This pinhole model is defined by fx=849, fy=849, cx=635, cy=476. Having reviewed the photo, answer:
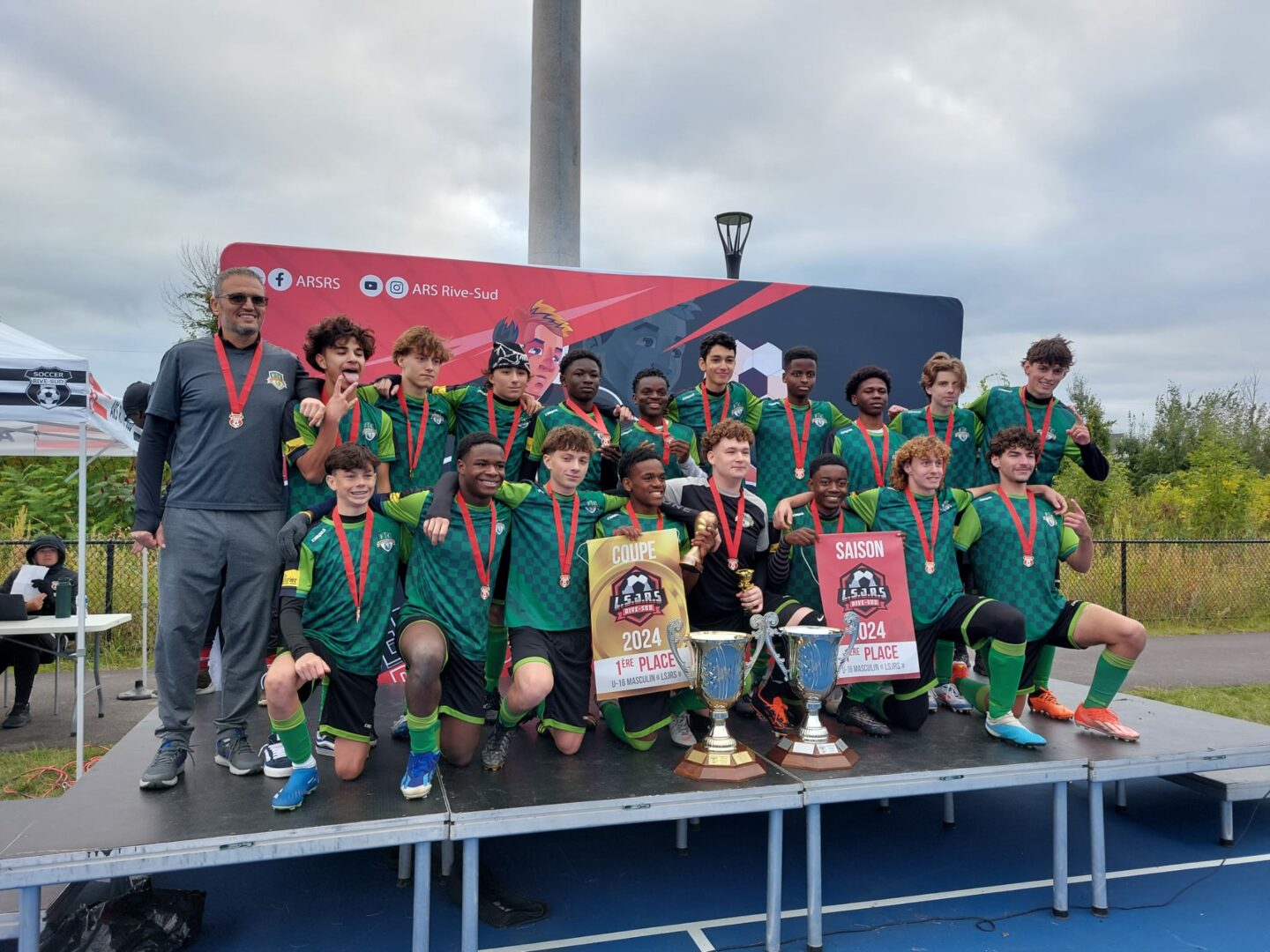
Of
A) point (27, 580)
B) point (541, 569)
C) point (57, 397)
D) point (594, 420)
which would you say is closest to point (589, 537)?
point (541, 569)

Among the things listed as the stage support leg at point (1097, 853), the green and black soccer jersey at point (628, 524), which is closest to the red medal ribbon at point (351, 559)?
the green and black soccer jersey at point (628, 524)

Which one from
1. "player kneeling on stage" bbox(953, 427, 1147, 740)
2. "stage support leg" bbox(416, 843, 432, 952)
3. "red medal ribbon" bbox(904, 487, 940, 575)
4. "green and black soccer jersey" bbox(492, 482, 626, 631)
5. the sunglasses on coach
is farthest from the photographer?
"red medal ribbon" bbox(904, 487, 940, 575)

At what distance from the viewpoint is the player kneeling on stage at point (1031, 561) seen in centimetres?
457

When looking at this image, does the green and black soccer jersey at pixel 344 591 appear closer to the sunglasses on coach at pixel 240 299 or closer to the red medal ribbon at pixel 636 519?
the sunglasses on coach at pixel 240 299

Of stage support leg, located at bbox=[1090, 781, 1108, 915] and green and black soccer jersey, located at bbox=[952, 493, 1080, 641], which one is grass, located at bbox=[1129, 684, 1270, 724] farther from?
stage support leg, located at bbox=[1090, 781, 1108, 915]

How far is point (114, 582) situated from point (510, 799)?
9.69 metres

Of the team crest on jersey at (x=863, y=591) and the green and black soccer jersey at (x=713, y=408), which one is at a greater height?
the green and black soccer jersey at (x=713, y=408)

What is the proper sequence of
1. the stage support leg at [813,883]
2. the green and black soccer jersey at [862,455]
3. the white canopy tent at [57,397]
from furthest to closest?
the green and black soccer jersey at [862,455]
the white canopy tent at [57,397]
the stage support leg at [813,883]

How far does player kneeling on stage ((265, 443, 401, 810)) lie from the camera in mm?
3762

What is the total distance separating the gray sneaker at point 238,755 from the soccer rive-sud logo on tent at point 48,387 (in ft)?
9.00

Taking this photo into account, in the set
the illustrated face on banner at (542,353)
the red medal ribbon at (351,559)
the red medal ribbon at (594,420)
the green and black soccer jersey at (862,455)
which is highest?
the illustrated face on banner at (542,353)

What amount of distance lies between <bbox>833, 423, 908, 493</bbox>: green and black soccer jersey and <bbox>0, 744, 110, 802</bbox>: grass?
5397 mm

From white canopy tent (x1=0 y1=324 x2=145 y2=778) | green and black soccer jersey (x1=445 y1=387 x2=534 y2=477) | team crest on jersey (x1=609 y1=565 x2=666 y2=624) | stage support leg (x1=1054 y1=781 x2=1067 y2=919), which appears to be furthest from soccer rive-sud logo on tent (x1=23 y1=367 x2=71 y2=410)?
stage support leg (x1=1054 y1=781 x2=1067 y2=919)

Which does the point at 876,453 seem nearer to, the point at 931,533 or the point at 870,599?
the point at 931,533
